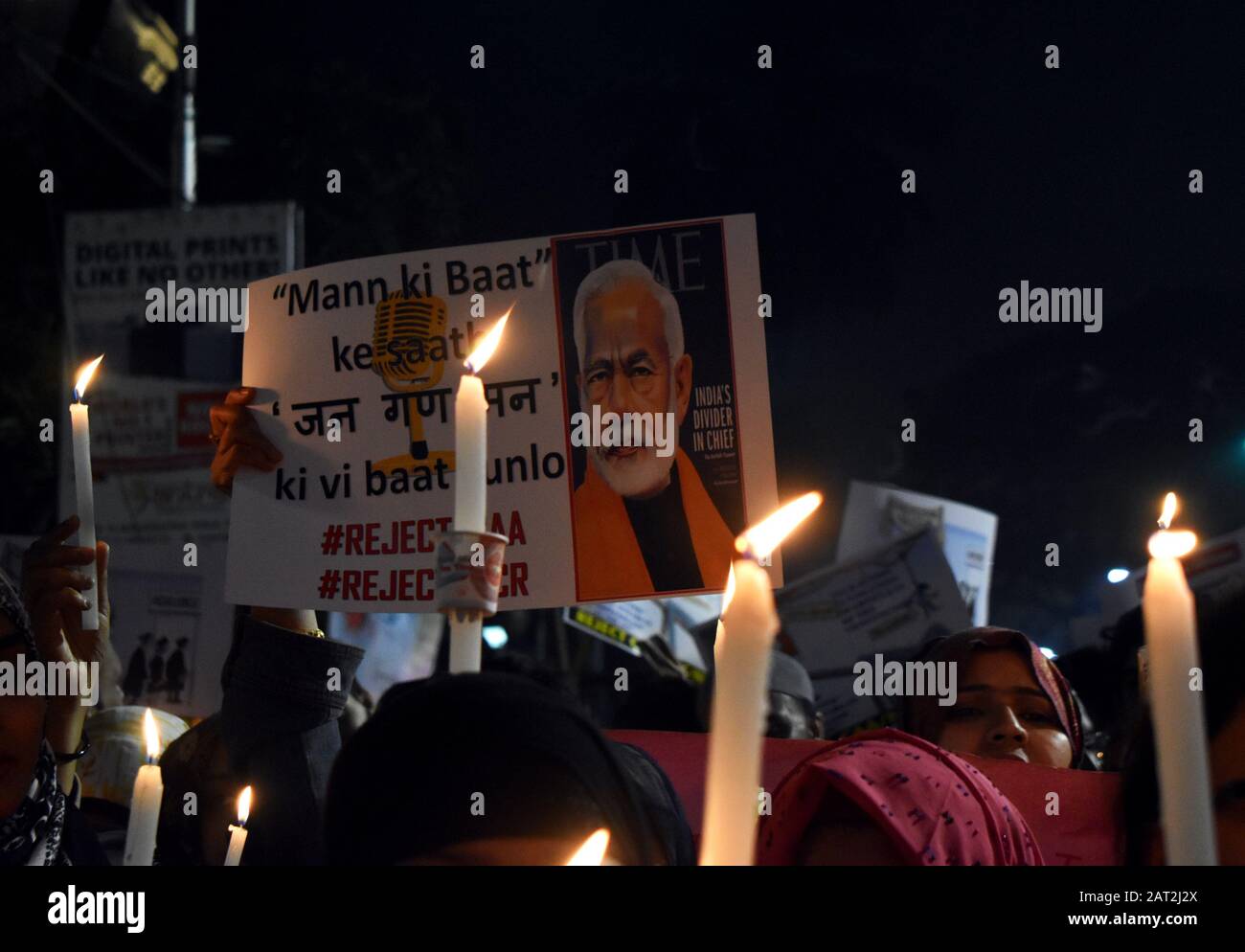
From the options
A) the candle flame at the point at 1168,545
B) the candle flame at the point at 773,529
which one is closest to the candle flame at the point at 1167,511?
the candle flame at the point at 1168,545

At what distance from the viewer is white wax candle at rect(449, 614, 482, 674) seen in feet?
4.04

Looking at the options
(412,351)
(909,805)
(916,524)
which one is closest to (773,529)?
(909,805)

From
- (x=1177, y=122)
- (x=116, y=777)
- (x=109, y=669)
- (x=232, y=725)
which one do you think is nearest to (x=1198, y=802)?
(x=232, y=725)

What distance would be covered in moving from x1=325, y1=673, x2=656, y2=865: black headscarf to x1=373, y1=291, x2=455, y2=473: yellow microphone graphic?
1.74 metres

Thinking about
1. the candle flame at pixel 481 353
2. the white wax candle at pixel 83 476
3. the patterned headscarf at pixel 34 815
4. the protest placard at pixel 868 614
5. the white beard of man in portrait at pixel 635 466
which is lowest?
the patterned headscarf at pixel 34 815

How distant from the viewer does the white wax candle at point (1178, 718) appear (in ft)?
2.49

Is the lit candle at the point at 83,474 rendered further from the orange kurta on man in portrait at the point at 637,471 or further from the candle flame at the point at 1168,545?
the candle flame at the point at 1168,545

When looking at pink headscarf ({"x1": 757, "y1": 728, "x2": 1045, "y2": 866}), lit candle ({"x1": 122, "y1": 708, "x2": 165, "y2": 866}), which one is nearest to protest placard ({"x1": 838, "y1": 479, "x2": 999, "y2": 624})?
pink headscarf ({"x1": 757, "y1": 728, "x2": 1045, "y2": 866})

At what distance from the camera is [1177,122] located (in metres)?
9.05

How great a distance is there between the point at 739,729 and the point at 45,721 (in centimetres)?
187

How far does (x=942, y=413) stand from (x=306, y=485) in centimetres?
1715

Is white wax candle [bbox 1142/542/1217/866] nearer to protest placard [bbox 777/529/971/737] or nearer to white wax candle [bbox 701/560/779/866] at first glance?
white wax candle [bbox 701/560/779/866]

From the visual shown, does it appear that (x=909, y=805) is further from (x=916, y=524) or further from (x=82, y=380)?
(x=916, y=524)

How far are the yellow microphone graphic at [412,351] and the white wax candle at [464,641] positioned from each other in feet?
6.01
